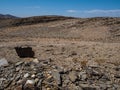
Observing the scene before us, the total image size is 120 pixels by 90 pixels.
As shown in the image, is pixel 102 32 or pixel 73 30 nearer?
pixel 102 32

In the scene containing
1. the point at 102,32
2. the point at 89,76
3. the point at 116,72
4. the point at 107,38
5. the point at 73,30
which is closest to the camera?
the point at 89,76

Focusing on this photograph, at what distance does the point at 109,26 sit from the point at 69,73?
15005 millimetres

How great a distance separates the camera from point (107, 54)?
38.3 ft

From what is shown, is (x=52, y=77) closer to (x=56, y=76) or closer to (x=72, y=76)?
(x=56, y=76)

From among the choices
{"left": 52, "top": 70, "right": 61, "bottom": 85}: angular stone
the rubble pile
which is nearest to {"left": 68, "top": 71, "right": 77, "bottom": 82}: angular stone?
the rubble pile

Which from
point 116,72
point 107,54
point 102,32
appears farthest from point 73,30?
point 116,72

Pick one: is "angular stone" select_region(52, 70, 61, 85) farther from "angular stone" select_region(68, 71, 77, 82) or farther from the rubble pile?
"angular stone" select_region(68, 71, 77, 82)

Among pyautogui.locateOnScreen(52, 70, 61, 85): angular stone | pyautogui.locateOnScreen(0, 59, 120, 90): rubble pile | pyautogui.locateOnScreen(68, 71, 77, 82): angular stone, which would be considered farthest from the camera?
pyautogui.locateOnScreen(68, 71, 77, 82): angular stone

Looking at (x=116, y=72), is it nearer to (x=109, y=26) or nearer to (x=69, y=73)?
(x=69, y=73)

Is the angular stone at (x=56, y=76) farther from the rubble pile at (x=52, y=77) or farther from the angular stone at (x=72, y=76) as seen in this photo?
the angular stone at (x=72, y=76)

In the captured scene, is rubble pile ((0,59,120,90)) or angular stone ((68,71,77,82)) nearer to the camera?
rubble pile ((0,59,120,90))

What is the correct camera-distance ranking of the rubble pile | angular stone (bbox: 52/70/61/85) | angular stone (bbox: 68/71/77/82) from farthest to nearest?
angular stone (bbox: 68/71/77/82) < angular stone (bbox: 52/70/61/85) < the rubble pile

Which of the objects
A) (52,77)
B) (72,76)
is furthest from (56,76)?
(72,76)

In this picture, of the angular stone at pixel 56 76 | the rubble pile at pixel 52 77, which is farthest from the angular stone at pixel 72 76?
the angular stone at pixel 56 76
